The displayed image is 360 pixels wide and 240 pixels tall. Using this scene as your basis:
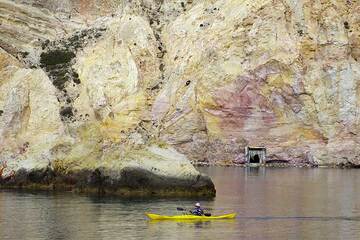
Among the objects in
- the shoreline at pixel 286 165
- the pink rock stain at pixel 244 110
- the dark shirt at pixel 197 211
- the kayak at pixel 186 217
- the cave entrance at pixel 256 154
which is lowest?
the kayak at pixel 186 217

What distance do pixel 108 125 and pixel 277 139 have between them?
20.4m

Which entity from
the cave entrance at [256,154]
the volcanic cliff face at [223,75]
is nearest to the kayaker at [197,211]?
the volcanic cliff face at [223,75]

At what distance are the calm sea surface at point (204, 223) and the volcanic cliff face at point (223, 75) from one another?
35.2m

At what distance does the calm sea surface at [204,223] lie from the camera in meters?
47.7

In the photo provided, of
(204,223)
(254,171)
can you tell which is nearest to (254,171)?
(254,171)

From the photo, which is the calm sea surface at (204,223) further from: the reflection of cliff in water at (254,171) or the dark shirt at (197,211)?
the reflection of cliff in water at (254,171)

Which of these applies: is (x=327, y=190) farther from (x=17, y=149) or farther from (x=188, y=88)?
(x=188, y=88)

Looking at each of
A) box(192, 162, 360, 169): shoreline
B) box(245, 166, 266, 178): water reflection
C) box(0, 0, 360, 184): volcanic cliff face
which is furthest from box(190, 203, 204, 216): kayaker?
box(192, 162, 360, 169): shoreline

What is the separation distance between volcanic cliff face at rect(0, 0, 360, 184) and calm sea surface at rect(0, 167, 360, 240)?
35184 mm

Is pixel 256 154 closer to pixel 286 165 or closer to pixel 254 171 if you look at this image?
pixel 286 165

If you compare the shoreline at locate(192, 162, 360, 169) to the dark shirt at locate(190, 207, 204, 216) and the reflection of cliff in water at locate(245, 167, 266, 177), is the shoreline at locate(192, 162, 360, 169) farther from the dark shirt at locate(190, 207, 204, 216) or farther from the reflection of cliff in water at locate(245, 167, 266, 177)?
the dark shirt at locate(190, 207, 204, 216)

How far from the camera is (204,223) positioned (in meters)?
52.8

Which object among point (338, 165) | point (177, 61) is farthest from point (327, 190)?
point (177, 61)

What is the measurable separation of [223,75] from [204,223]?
62.6 meters
